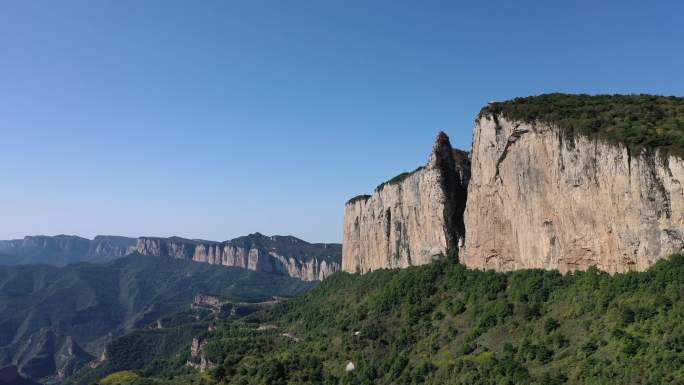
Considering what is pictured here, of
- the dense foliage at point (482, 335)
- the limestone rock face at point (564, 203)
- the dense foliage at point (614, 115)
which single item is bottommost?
the dense foliage at point (482, 335)

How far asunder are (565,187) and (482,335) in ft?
71.0

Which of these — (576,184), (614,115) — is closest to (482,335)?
(576,184)

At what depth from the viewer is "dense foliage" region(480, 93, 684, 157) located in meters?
57.6

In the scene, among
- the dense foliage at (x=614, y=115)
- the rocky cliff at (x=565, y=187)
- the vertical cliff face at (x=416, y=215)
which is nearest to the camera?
the rocky cliff at (x=565, y=187)

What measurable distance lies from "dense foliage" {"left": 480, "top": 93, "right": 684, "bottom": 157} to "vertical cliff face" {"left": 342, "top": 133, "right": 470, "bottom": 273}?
20075 millimetres

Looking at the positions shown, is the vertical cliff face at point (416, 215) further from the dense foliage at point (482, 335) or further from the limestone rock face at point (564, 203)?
the limestone rock face at point (564, 203)

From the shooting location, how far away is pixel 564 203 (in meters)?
65.7

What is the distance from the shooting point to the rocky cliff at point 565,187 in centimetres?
5469

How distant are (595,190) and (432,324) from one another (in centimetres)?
3277

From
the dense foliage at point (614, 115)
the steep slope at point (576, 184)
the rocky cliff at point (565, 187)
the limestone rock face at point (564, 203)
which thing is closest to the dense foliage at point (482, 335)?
the limestone rock face at point (564, 203)

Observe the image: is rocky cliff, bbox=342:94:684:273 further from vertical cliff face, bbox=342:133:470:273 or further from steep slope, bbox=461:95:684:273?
vertical cliff face, bbox=342:133:470:273

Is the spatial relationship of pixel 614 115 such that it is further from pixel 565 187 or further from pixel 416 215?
pixel 416 215

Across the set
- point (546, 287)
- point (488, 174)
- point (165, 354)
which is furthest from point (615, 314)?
point (165, 354)

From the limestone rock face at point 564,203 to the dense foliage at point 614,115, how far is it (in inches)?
54.0
